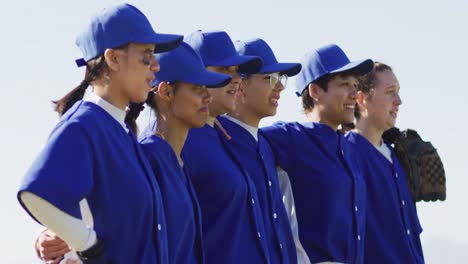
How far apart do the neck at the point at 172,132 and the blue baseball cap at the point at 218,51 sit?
81 centimetres

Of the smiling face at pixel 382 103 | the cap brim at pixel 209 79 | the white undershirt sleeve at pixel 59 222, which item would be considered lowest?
the smiling face at pixel 382 103

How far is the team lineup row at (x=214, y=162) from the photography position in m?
6.04

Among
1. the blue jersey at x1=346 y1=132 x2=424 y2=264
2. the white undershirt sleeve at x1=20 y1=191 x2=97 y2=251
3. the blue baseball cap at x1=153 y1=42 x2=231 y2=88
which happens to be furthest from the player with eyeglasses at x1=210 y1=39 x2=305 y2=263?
the white undershirt sleeve at x1=20 y1=191 x2=97 y2=251


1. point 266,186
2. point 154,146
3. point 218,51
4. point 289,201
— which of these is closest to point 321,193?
point 289,201

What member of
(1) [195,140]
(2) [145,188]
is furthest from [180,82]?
(2) [145,188]

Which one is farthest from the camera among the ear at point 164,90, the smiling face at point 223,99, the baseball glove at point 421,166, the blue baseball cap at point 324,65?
the baseball glove at point 421,166

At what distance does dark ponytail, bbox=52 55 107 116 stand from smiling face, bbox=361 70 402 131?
374 centimetres

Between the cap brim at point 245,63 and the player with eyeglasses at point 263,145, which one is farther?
the player with eyeglasses at point 263,145

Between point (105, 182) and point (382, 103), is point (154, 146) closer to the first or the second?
point (105, 182)

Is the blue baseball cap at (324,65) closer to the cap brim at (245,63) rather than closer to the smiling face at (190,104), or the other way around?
the cap brim at (245,63)

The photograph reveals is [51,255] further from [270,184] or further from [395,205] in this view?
[395,205]

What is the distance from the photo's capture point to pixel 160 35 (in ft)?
21.3

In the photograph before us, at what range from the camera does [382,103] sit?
9.73m

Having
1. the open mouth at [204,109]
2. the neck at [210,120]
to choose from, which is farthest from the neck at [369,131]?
the open mouth at [204,109]
